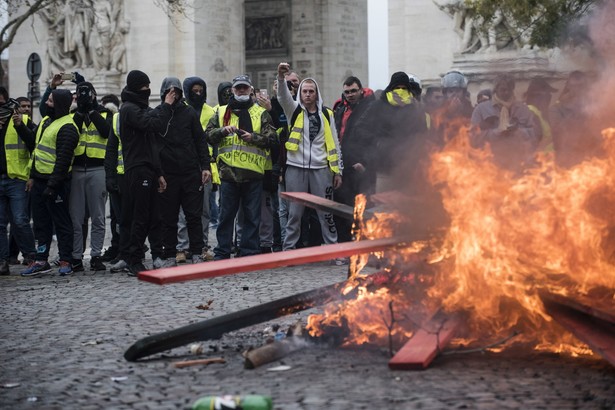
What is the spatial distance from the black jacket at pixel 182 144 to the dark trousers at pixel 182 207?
12 cm

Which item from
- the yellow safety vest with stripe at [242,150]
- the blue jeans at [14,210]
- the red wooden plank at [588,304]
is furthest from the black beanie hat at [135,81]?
the red wooden plank at [588,304]

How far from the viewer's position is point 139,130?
12445mm

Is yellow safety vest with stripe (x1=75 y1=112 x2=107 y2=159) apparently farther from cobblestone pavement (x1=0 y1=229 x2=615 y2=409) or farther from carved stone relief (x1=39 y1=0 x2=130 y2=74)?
carved stone relief (x1=39 y1=0 x2=130 y2=74)

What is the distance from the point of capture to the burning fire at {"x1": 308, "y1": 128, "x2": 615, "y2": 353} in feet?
23.3

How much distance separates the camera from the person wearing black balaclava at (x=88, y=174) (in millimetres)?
13406

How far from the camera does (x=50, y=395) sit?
20.9ft

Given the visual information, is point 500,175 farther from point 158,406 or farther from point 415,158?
point 158,406

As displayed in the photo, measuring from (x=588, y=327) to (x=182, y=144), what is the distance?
280 inches

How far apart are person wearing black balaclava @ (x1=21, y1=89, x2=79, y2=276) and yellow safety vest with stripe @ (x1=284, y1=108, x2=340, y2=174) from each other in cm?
229

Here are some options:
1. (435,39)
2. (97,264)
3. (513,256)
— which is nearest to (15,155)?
(97,264)

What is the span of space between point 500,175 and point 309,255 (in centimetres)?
137

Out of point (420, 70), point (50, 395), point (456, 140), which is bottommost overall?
point (50, 395)

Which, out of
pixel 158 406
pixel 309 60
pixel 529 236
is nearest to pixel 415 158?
pixel 529 236

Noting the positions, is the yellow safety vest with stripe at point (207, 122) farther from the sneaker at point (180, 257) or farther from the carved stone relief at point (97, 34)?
the carved stone relief at point (97, 34)
